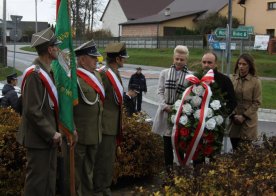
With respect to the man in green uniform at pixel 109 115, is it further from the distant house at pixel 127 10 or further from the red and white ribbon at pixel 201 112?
the distant house at pixel 127 10

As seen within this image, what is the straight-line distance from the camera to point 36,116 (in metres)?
4.44

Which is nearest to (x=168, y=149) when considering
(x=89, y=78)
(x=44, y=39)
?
(x=89, y=78)

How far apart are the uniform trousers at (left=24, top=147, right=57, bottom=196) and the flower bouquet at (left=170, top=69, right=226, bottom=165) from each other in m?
1.69

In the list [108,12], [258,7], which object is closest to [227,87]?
[258,7]

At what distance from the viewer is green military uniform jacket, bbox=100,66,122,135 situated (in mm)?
5504

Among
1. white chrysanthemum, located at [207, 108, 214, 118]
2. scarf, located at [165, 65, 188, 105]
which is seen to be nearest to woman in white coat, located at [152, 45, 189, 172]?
scarf, located at [165, 65, 188, 105]

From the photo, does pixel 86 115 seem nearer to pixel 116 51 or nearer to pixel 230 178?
pixel 116 51

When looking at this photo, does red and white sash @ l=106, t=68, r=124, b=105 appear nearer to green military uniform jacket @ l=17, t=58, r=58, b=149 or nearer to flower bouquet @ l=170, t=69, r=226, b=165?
flower bouquet @ l=170, t=69, r=226, b=165

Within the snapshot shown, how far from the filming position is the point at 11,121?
616 centimetres

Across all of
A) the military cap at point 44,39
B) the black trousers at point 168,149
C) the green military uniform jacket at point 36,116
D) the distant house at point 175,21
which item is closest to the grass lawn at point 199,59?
the distant house at point 175,21

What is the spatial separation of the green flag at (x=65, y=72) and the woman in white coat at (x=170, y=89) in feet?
5.37

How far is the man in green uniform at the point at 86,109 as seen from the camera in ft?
16.8

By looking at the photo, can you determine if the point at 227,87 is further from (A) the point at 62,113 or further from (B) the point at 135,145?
(A) the point at 62,113

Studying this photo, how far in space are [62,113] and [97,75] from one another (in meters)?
0.72
